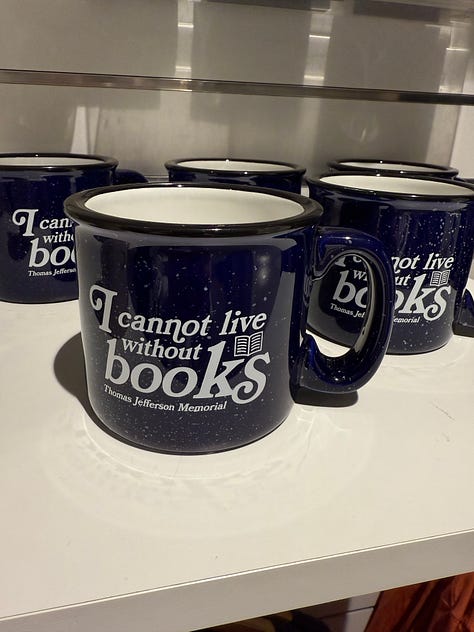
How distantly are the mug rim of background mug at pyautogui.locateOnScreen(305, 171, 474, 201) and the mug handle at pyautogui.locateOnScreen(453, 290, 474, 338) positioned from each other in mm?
101

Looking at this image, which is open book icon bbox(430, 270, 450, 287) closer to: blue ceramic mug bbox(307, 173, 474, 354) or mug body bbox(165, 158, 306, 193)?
blue ceramic mug bbox(307, 173, 474, 354)

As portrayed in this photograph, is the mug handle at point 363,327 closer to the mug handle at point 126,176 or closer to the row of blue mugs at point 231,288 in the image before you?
the row of blue mugs at point 231,288

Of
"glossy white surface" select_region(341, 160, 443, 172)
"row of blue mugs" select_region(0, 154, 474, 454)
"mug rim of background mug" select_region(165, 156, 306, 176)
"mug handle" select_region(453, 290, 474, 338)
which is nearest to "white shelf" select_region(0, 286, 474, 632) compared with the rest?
"row of blue mugs" select_region(0, 154, 474, 454)

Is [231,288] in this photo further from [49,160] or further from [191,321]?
[49,160]

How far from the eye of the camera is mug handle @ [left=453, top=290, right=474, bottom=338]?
1.73ft

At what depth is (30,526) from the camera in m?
0.29

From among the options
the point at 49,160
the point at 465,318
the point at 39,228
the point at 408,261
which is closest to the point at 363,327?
A: the point at 408,261

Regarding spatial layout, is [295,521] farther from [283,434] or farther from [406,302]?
[406,302]

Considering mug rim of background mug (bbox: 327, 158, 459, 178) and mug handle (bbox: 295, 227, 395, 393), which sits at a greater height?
mug rim of background mug (bbox: 327, 158, 459, 178)

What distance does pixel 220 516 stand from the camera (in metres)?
0.31

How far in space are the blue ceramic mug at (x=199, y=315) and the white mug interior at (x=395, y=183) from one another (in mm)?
171

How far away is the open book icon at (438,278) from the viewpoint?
452 mm

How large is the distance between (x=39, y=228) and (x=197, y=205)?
0.16 metres

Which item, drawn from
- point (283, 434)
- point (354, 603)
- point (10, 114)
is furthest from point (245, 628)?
point (10, 114)
